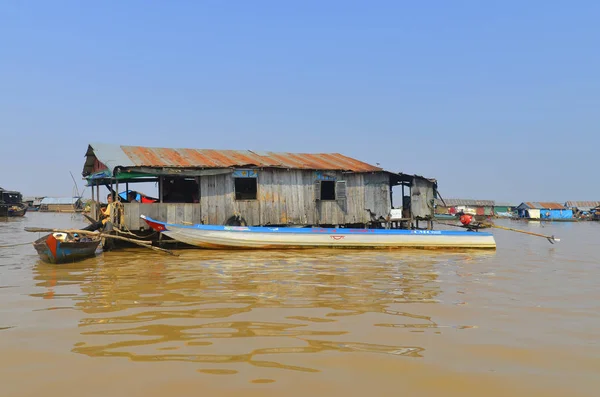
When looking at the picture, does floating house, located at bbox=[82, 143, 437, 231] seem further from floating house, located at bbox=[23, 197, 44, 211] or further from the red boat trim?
floating house, located at bbox=[23, 197, 44, 211]

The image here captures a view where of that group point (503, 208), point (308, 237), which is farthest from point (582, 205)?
point (308, 237)

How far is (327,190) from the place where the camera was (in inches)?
677

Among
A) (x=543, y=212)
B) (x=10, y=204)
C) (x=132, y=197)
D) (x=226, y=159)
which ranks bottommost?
(x=543, y=212)

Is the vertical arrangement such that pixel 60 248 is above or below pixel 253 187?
below

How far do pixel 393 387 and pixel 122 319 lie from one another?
10.8 feet

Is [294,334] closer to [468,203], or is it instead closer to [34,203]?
[468,203]

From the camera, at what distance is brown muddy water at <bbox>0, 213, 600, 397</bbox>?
10.3 ft

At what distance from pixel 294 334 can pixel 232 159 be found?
12.2 m

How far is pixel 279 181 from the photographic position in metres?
15.6

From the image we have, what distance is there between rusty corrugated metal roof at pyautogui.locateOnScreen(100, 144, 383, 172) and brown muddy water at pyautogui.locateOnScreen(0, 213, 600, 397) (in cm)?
608

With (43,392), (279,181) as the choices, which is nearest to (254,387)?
(43,392)

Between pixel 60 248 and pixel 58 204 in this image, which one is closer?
pixel 60 248

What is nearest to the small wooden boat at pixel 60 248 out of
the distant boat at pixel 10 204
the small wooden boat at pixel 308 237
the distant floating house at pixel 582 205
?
the small wooden boat at pixel 308 237

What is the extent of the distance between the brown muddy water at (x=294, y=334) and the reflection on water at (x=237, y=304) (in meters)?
0.03
